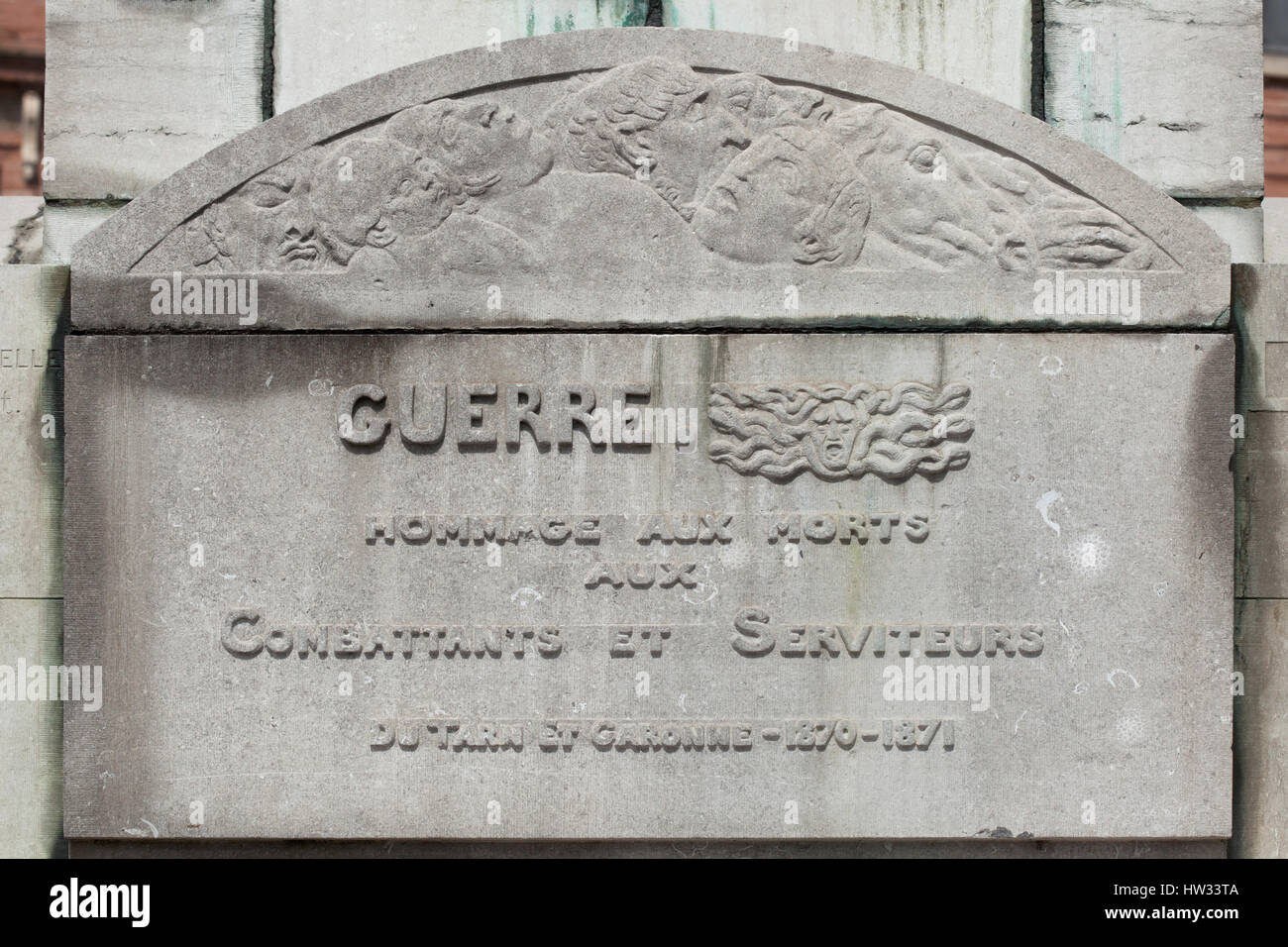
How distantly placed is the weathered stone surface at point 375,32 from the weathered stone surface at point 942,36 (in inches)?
27.3

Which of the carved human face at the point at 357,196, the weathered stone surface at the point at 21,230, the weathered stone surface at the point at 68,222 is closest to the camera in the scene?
the carved human face at the point at 357,196

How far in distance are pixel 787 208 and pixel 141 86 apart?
2406 mm

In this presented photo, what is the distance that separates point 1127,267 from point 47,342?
3.54 metres

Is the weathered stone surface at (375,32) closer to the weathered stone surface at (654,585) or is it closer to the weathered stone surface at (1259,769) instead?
the weathered stone surface at (654,585)

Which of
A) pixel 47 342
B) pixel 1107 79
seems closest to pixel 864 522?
pixel 1107 79

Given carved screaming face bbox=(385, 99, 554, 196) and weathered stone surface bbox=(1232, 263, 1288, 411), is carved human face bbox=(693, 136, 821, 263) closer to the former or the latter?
carved screaming face bbox=(385, 99, 554, 196)

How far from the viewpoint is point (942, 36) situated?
456 centimetres

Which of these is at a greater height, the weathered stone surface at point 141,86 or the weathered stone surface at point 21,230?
the weathered stone surface at point 141,86

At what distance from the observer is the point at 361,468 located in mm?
3990

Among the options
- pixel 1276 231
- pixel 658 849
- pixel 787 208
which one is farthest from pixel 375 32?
pixel 1276 231

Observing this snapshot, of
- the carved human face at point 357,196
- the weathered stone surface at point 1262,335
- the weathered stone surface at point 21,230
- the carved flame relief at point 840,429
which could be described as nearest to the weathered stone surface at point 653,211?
the carved human face at point 357,196

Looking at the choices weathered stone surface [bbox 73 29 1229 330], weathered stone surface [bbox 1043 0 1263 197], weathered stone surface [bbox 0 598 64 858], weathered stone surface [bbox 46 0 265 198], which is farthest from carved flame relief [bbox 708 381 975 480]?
weathered stone surface [bbox 0 598 64 858]

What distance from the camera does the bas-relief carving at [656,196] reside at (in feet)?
13.2

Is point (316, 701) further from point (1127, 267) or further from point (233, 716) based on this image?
point (1127, 267)
